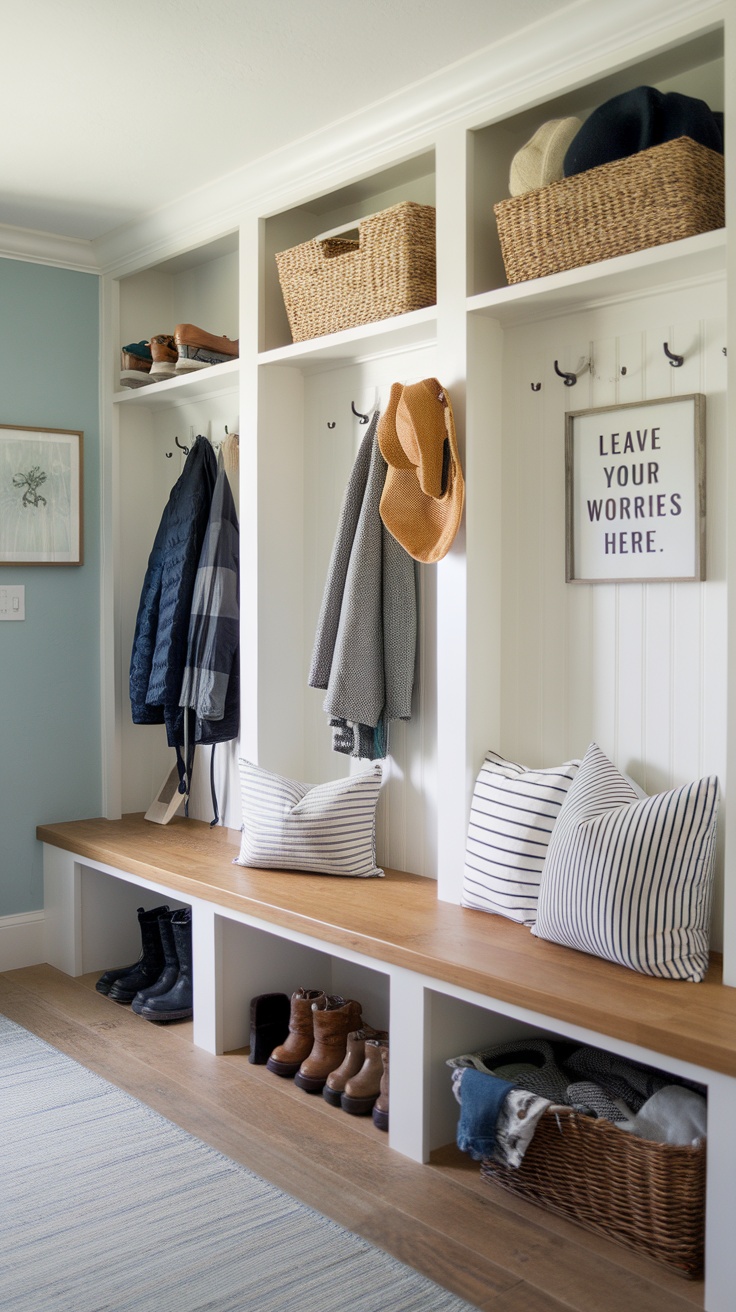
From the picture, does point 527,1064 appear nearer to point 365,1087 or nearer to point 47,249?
point 365,1087

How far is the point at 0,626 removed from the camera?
3756mm

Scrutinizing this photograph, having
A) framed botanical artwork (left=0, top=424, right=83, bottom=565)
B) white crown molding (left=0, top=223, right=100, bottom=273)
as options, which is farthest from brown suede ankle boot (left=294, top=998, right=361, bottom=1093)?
white crown molding (left=0, top=223, right=100, bottom=273)

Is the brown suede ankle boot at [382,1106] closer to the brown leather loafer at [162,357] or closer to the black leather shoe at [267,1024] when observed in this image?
the black leather shoe at [267,1024]

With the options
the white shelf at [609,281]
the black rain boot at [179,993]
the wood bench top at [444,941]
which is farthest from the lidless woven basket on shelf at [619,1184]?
the white shelf at [609,281]

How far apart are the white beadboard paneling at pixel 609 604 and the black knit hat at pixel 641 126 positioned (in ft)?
1.01

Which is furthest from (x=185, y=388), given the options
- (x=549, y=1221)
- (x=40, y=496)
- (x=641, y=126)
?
(x=549, y=1221)

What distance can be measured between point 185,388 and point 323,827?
1572 millimetres

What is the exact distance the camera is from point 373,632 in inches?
118

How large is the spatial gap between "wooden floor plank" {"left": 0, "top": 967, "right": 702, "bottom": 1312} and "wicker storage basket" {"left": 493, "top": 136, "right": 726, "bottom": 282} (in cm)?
195

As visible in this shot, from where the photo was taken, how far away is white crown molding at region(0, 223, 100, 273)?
3703mm

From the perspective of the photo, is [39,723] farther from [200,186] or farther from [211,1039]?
[200,186]

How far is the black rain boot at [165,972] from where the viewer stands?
336 cm

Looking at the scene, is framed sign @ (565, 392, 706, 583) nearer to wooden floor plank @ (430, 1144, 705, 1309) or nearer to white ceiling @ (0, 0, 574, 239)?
white ceiling @ (0, 0, 574, 239)

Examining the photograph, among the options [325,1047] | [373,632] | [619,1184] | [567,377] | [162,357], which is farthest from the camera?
[162,357]
